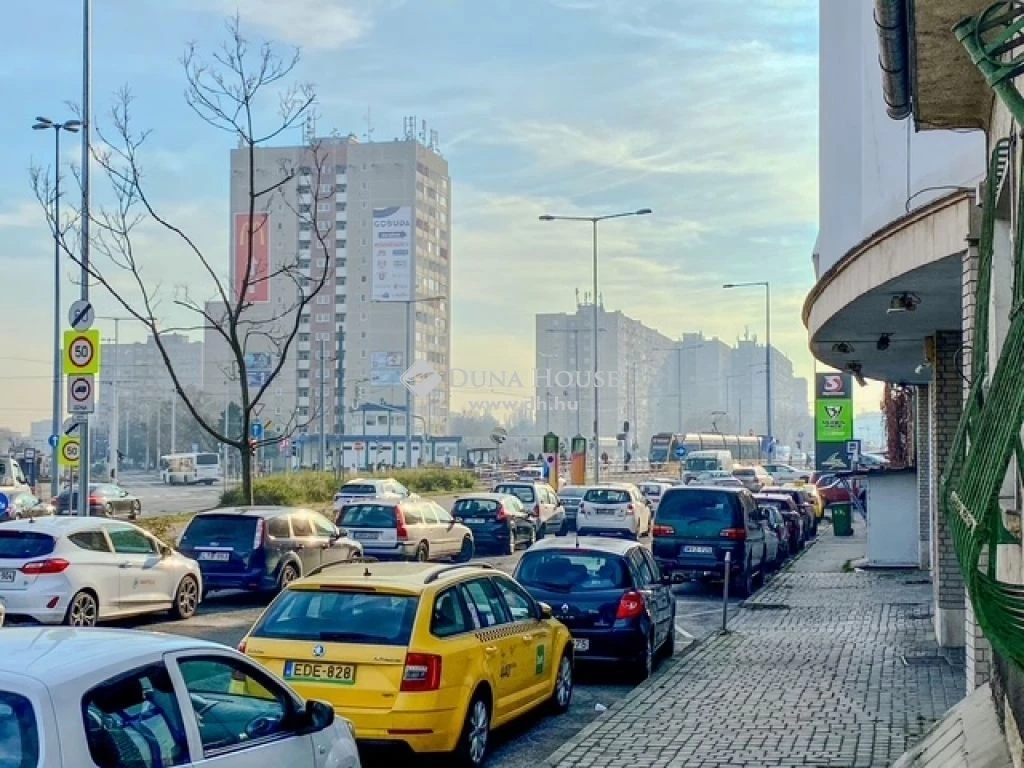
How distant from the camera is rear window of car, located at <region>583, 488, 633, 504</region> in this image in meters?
34.9

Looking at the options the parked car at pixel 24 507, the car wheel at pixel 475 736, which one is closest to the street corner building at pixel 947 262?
the car wheel at pixel 475 736

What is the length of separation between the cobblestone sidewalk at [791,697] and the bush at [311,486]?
2379 centimetres

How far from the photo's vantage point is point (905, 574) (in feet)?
83.5

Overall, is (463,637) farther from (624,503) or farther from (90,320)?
(624,503)

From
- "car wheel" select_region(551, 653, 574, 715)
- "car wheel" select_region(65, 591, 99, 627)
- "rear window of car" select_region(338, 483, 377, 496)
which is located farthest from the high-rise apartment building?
"car wheel" select_region(551, 653, 574, 715)

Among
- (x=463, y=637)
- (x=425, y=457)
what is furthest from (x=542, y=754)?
(x=425, y=457)

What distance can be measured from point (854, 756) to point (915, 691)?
3.17m

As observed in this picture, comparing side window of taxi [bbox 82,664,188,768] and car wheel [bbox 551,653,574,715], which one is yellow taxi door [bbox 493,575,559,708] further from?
side window of taxi [bbox 82,664,188,768]

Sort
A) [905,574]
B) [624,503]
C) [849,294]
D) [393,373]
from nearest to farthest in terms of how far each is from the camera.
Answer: [849,294] < [905,574] < [624,503] < [393,373]

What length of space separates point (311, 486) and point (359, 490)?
7.40m

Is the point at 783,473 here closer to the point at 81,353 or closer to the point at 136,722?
the point at 81,353

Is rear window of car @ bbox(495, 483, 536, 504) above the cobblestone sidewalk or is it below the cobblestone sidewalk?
above

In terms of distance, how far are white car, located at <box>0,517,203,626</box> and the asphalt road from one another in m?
0.54

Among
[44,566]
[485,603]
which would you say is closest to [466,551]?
[44,566]
